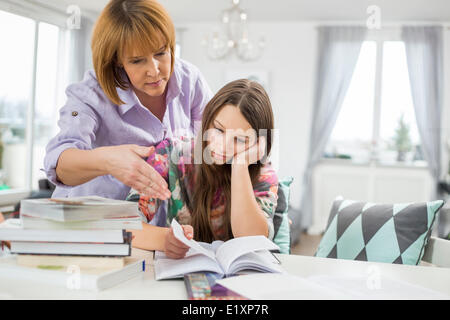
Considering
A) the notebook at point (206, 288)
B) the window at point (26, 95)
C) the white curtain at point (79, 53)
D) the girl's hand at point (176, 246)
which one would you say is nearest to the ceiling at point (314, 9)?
the white curtain at point (79, 53)

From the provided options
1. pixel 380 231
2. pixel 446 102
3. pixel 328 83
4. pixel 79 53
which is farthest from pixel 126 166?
pixel 446 102

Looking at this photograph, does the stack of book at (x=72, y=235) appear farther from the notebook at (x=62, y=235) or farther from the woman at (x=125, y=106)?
the woman at (x=125, y=106)

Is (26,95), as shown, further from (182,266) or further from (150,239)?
(182,266)

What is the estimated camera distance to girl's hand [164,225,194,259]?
978mm

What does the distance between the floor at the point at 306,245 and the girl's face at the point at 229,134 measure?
9.10ft

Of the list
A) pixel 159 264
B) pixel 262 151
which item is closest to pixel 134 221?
pixel 159 264

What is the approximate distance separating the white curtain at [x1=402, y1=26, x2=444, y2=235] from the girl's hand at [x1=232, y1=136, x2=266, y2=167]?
14.2 ft

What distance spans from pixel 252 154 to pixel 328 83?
13.9ft

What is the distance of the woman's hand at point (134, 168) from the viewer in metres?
1.01

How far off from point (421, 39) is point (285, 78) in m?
1.58

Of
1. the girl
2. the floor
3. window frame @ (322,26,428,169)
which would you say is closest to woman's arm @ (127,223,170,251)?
the girl

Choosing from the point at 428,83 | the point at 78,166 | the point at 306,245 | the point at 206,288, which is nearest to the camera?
the point at 206,288

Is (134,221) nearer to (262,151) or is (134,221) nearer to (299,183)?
(262,151)

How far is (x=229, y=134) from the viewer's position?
1256mm
